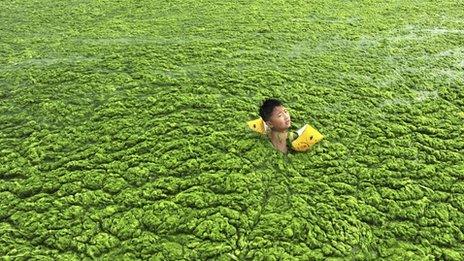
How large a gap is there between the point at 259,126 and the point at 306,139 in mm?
300

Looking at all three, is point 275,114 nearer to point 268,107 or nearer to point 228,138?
point 268,107

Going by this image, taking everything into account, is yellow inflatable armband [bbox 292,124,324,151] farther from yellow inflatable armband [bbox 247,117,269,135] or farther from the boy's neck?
yellow inflatable armband [bbox 247,117,269,135]

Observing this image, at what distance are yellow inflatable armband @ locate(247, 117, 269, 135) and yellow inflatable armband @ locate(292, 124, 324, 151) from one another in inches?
8.2

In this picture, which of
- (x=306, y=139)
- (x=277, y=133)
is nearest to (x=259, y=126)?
(x=277, y=133)

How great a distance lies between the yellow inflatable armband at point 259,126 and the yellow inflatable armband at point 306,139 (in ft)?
0.69

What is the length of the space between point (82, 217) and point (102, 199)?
0.13m

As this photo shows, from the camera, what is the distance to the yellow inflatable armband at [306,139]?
2285 mm

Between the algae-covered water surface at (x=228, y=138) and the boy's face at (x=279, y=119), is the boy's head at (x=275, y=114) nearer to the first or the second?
the boy's face at (x=279, y=119)

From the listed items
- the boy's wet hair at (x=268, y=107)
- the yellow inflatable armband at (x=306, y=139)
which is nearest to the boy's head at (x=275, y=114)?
the boy's wet hair at (x=268, y=107)

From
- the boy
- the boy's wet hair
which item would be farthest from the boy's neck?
the boy's wet hair

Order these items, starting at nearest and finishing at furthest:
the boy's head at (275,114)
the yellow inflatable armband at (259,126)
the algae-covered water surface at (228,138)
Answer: the algae-covered water surface at (228,138)
the boy's head at (275,114)
the yellow inflatable armband at (259,126)

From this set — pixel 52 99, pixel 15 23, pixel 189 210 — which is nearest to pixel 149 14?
pixel 15 23

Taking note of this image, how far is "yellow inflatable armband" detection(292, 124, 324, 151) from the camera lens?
7.50 feet

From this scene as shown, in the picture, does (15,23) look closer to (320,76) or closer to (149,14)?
(149,14)
